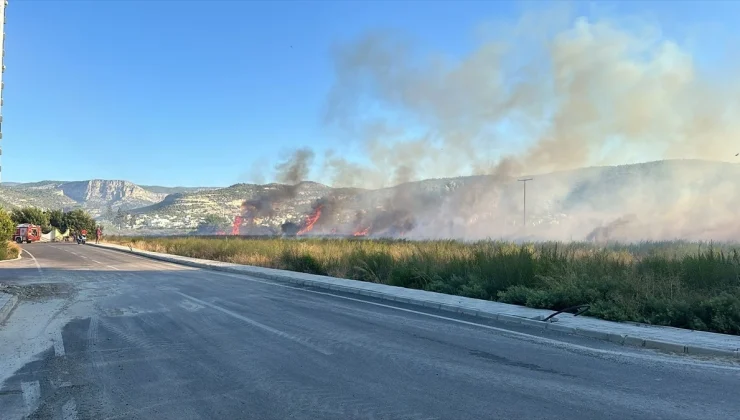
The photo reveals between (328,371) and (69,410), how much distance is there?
2.42 m

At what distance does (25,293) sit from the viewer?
12305mm

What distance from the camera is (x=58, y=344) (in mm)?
6754

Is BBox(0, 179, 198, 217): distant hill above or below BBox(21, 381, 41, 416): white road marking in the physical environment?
above

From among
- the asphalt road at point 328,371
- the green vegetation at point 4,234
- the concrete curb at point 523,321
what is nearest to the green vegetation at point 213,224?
the green vegetation at point 4,234

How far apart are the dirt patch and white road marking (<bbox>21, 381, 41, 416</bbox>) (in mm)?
8062

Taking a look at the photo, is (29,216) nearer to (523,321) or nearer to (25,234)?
(25,234)

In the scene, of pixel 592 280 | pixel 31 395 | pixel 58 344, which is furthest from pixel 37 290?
pixel 592 280

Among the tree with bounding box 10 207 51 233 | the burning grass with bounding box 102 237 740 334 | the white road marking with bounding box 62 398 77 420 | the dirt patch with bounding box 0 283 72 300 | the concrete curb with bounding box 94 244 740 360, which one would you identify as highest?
the tree with bounding box 10 207 51 233

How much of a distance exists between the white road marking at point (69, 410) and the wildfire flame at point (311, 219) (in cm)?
7064

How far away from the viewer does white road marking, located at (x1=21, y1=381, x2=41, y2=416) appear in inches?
169

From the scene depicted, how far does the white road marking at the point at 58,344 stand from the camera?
20.5 ft

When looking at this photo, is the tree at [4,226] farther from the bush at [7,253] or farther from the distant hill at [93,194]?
the distant hill at [93,194]

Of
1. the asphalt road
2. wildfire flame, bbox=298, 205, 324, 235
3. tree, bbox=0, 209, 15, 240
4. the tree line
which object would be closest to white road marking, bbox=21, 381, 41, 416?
the asphalt road

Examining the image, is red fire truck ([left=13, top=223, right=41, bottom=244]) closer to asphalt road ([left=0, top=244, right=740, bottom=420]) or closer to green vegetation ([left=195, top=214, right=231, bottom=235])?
green vegetation ([left=195, top=214, right=231, bottom=235])
